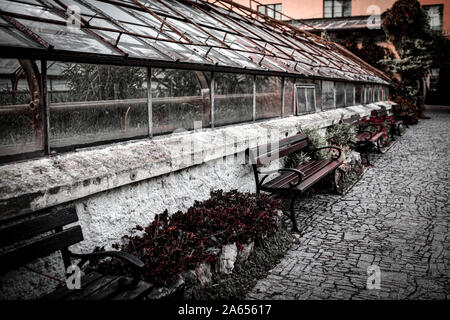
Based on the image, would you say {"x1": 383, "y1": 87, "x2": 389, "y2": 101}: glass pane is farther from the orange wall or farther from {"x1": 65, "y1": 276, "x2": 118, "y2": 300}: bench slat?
{"x1": 65, "y1": 276, "x2": 118, "y2": 300}: bench slat

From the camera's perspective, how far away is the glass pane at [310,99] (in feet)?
29.0

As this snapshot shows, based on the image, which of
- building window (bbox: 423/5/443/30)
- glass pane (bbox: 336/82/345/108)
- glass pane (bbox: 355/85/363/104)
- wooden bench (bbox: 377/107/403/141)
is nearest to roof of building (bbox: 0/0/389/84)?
glass pane (bbox: 336/82/345/108)

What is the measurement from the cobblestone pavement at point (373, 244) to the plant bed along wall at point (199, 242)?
434 mm

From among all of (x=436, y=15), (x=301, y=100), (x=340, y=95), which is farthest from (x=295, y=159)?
(x=436, y=15)

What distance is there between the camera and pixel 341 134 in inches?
347

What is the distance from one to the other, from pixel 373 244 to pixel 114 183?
327cm

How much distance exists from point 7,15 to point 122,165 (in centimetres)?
159

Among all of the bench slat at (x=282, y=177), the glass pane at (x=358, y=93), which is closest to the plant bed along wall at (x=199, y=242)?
the bench slat at (x=282, y=177)

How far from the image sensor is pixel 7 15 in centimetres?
297

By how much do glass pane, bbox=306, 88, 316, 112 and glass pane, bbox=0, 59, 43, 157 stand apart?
6.79m

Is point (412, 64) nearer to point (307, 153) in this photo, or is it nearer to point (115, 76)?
point (307, 153)

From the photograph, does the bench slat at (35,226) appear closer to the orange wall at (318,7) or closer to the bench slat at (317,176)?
the bench slat at (317,176)

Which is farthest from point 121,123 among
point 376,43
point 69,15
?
point 376,43
